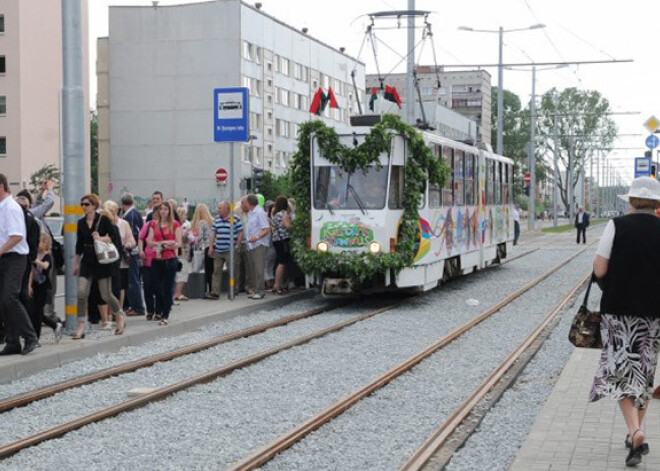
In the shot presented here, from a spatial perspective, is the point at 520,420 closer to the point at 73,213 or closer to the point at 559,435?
the point at 559,435

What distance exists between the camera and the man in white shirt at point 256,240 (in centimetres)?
1867

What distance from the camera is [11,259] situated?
36.4 ft

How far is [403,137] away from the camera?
18500 millimetres

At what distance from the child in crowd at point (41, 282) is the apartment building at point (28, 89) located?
5204 cm

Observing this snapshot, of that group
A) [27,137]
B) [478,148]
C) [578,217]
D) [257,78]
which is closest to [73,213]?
[478,148]

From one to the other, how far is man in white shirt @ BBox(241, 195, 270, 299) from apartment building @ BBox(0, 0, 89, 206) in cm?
4651

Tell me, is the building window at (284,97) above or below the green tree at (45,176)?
above

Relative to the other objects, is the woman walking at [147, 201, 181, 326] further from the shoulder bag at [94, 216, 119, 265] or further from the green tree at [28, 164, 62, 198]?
the green tree at [28, 164, 62, 198]

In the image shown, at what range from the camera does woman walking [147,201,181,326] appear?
1466 cm

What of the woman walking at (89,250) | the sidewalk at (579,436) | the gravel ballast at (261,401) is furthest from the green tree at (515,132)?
the sidewalk at (579,436)

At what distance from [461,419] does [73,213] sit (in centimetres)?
659

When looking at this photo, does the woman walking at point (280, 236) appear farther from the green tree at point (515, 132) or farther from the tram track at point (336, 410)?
the green tree at point (515, 132)

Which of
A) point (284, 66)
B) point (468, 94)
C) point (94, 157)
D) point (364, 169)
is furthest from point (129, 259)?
point (468, 94)

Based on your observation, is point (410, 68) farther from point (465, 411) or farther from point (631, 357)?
point (631, 357)
